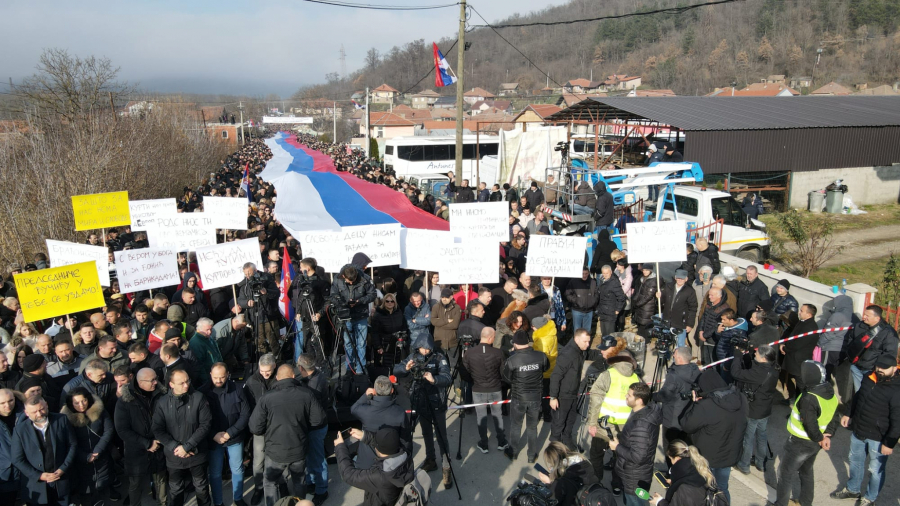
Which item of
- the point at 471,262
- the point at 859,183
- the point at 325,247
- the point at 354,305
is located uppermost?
the point at 859,183

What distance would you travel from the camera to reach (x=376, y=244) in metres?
9.50

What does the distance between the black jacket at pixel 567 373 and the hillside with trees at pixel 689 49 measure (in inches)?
2505

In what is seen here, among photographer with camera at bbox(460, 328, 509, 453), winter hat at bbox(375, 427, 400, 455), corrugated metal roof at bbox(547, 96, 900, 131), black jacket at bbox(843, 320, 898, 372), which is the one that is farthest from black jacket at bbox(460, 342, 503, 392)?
corrugated metal roof at bbox(547, 96, 900, 131)

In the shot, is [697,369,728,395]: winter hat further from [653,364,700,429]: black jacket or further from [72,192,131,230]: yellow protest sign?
[72,192,131,230]: yellow protest sign

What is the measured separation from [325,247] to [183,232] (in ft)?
10.5

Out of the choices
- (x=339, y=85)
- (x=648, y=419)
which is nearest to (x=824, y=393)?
(x=648, y=419)

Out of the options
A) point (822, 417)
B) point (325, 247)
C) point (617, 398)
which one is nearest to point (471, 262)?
point (325, 247)

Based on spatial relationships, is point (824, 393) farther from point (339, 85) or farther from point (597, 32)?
point (339, 85)

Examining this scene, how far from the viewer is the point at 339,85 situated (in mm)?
167625

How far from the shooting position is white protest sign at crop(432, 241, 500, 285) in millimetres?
8539

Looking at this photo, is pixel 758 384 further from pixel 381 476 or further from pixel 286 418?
pixel 286 418

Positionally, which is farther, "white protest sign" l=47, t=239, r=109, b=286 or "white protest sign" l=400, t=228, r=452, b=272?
"white protest sign" l=400, t=228, r=452, b=272

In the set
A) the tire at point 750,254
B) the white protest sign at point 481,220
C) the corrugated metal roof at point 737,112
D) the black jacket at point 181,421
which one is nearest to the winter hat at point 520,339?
the black jacket at point 181,421

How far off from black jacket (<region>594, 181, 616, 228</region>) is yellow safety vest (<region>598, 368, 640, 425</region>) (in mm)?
7528
